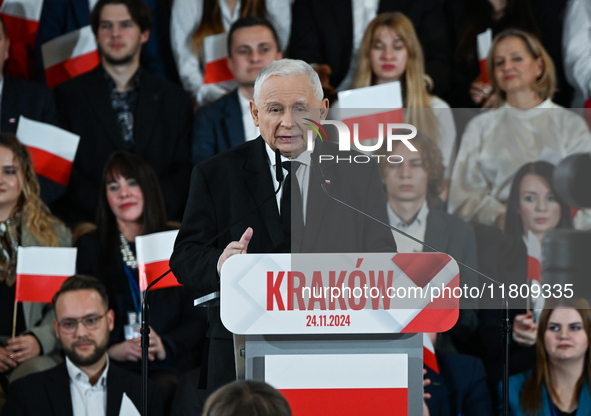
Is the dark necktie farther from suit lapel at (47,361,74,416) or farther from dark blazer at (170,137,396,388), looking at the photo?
suit lapel at (47,361,74,416)

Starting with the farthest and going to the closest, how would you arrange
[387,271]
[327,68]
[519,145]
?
[327,68] → [519,145] → [387,271]

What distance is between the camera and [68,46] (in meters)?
4.23

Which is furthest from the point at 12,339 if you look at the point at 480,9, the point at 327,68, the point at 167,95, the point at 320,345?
the point at 480,9

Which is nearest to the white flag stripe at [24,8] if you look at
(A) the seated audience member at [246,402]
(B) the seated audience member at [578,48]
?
(B) the seated audience member at [578,48]

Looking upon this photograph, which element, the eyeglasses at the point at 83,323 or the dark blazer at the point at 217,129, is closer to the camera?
Answer: the eyeglasses at the point at 83,323

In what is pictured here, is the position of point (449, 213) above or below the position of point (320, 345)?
above

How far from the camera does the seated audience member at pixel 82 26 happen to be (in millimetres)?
4246

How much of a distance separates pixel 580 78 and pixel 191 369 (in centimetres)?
245

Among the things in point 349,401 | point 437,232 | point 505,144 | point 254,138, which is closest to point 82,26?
point 254,138

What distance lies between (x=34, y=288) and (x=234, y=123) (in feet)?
4.14

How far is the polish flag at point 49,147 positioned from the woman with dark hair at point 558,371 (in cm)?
242

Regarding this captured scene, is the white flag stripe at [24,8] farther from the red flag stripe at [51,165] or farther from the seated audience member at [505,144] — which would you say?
the seated audience member at [505,144]

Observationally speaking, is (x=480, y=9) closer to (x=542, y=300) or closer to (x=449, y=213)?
(x=449, y=213)

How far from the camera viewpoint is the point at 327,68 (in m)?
4.10
